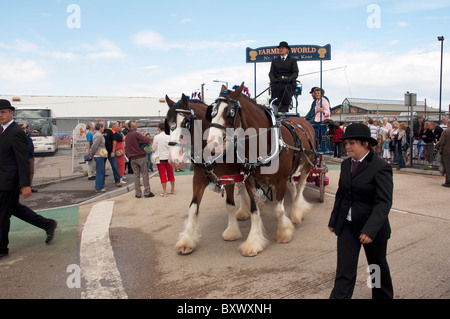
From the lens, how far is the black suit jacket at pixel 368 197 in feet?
9.20

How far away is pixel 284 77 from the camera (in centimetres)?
717

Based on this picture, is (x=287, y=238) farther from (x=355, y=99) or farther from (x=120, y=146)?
(x=355, y=99)

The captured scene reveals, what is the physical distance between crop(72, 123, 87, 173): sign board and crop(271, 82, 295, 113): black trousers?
8391 millimetres

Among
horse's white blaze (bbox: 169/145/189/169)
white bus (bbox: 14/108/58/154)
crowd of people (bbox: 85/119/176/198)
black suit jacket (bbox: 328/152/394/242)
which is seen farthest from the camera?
white bus (bbox: 14/108/58/154)

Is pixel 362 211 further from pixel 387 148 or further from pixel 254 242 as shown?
pixel 387 148

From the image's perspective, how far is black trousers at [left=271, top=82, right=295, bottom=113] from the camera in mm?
7254

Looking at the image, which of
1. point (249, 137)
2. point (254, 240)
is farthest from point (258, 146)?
point (254, 240)

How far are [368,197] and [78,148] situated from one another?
1185 centimetres

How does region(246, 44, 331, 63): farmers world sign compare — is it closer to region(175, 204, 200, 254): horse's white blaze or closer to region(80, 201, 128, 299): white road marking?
region(175, 204, 200, 254): horse's white blaze

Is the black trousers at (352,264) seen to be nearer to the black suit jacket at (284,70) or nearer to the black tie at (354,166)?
the black tie at (354,166)

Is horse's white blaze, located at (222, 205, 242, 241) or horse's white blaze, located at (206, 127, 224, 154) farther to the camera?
horse's white blaze, located at (222, 205, 242, 241)

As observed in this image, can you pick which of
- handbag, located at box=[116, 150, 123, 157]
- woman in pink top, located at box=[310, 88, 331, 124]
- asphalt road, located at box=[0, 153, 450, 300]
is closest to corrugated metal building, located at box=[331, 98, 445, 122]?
woman in pink top, located at box=[310, 88, 331, 124]

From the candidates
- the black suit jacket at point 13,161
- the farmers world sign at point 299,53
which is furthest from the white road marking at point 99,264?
the farmers world sign at point 299,53

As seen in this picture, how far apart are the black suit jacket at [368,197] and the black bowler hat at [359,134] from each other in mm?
154
